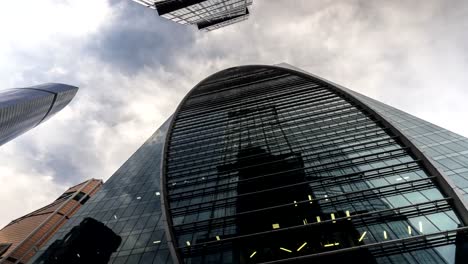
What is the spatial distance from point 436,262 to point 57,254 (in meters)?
32.0

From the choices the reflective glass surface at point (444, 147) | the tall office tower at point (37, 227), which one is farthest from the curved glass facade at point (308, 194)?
the tall office tower at point (37, 227)

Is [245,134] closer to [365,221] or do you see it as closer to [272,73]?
[365,221]

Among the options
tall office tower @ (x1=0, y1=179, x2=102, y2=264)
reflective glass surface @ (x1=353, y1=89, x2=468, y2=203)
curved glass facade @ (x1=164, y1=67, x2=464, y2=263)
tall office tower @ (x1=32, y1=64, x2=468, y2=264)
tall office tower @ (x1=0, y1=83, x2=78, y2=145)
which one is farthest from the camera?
tall office tower @ (x1=0, y1=179, x2=102, y2=264)

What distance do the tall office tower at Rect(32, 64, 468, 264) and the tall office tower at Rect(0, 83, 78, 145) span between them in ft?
162

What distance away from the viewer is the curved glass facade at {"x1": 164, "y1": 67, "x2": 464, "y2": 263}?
20.5m

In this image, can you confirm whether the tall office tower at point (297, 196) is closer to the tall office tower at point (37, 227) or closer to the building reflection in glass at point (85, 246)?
the building reflection in glass at point (85, 246)

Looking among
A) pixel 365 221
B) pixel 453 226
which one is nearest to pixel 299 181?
pixel 365 221

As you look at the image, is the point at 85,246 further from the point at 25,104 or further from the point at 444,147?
the point at 25,104

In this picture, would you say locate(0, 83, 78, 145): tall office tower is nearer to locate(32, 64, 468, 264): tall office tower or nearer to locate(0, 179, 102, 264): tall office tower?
locate(0, 179, 102, 264): tall office tower

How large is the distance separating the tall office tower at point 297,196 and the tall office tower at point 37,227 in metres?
76.5

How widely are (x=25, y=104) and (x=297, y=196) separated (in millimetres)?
86985

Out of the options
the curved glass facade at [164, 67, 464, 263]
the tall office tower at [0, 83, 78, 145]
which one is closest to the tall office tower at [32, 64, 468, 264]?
the curved glass facade at [164, 67, 464, 263]

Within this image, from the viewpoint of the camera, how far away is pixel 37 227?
331 feet

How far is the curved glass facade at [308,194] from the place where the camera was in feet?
67.1
